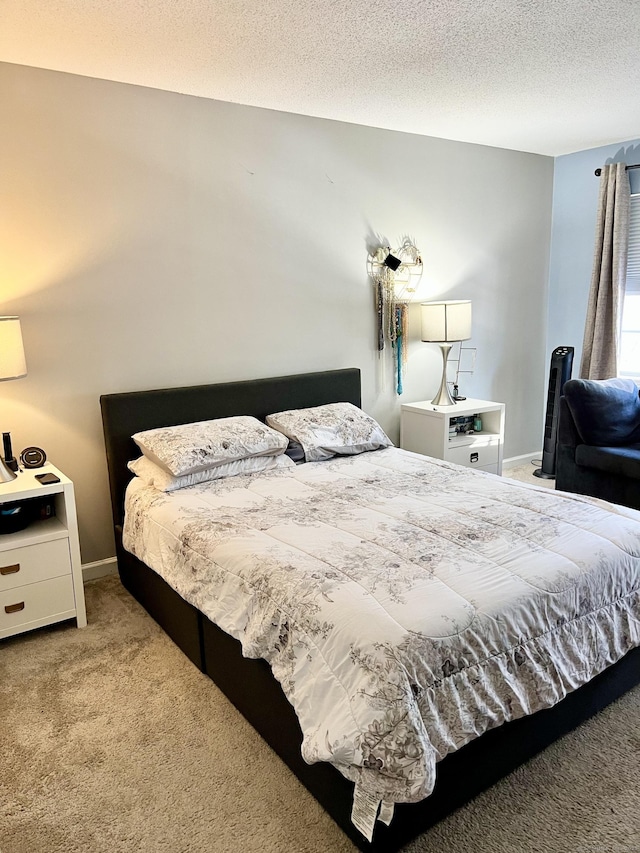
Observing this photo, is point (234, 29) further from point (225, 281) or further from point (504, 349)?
point (504, 349)

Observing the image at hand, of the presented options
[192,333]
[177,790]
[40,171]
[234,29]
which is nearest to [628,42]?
[234,29]

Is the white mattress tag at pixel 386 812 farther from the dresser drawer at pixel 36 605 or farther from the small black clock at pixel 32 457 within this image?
the small black clock at pixel 32 457

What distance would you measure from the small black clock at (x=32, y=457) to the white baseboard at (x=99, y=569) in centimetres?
66

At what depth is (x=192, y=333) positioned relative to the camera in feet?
11.1

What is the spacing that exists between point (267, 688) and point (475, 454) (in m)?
2.59

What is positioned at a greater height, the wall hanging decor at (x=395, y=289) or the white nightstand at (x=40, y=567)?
the wall hanging decor at (x=395, y=289)

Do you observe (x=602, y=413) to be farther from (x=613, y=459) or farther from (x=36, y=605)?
(x=36, y=605)

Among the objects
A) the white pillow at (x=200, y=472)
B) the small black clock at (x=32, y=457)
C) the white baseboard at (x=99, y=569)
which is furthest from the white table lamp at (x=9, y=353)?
the white baseboard at (x=99, y=569)

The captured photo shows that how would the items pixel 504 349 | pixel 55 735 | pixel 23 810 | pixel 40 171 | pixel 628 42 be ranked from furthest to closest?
pixel 504 349
pixel 40 171
pixel 628 42
pixel 55 735
pixel 23 810

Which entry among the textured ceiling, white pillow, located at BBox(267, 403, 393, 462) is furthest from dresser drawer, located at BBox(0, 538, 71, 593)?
the textured ceiling

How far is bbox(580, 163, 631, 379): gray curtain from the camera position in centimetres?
444

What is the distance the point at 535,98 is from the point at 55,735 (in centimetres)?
374

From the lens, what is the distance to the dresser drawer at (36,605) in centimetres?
257

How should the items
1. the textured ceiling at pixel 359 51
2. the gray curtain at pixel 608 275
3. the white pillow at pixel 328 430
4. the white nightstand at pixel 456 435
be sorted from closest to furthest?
the textured ceiling at pixel 359 51 → the white pillow at pixel 328 430 → the white nightstand at pixel 456 435 → the gray curtain at pixel 608 275
